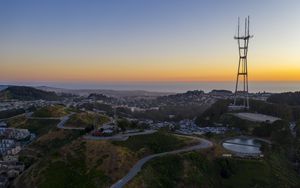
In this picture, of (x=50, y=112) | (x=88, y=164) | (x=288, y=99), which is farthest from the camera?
(x=288, y=99)

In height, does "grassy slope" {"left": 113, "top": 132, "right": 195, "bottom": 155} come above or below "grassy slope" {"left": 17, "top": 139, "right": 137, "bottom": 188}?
above

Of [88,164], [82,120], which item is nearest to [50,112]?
[82,120]

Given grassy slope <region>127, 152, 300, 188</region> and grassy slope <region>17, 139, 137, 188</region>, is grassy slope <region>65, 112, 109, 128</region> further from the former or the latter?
grassy slope <region>127, 152, 300, 188</region>

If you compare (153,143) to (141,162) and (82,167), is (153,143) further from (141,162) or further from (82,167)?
(82,167)

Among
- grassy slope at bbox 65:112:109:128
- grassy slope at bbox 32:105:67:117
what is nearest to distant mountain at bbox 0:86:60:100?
grassy slope at bbox 32:105:67:117

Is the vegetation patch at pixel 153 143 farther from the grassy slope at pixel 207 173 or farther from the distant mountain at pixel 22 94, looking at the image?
the distant mountain at pixel 22 94

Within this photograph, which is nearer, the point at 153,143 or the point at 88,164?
the point at 88,164

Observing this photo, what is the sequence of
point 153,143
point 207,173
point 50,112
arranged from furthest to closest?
point 50,112 < point 153,143 < point 207,173

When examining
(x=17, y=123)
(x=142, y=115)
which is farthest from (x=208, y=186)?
(x=142, y=115)

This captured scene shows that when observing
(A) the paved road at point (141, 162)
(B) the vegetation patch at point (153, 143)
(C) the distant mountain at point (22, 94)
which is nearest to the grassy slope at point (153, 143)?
(B) the vegetation patch at point (153, 143)
